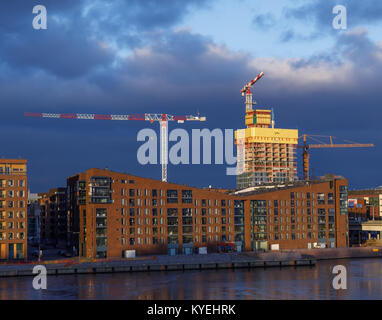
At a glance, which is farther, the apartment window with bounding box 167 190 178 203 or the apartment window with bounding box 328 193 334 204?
the apartment window with bounding box 328 193 334 204

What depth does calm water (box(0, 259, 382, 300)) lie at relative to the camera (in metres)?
104

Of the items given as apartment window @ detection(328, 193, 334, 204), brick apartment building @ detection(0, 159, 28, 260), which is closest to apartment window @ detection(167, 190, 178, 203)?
brick apartment building @ detection(0, 159, 28, 260)

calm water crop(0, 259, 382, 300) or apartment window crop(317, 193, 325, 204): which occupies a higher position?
apartment window crop(317, 193, 325, 204)

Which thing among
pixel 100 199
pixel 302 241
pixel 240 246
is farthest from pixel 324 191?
pixel 100 199

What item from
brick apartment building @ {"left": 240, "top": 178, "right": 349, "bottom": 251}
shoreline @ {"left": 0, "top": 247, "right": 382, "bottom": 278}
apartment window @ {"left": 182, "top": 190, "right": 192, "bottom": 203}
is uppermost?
apartment window @ {"left": 182, "top": 190, "right": 192, "bottom": 203}

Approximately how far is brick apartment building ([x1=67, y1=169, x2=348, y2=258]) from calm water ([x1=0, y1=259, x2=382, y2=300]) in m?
18.5

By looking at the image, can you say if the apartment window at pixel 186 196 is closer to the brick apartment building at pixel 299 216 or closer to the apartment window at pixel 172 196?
the apartment window at pixel 172 196

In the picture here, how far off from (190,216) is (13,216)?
4150 centimetres

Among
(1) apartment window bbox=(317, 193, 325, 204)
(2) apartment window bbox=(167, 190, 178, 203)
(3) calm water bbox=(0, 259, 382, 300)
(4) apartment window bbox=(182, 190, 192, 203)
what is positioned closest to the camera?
(3) calm water bbox=(0, 259, 382, 300)

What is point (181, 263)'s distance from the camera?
5684 inches

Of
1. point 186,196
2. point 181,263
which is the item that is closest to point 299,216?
point 186,196

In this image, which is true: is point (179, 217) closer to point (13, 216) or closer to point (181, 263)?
point (181, 263)

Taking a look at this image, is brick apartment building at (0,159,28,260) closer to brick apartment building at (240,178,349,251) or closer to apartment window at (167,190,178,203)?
apartment window at (167,190,178,203)

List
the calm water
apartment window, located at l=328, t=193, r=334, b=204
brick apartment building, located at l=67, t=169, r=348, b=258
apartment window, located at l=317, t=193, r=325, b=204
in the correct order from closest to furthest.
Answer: the calm water, brick apartment building, located at l=67, t=169, r=348, b=258, apartment window, located at l=317, t=193, r=325, b=204, apartment window, located at l=328, t=193, r=334, b=204
